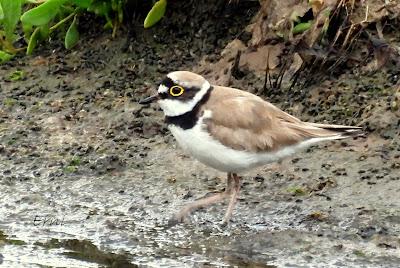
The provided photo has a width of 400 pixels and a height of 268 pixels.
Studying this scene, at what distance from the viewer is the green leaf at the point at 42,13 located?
10344 millimetres

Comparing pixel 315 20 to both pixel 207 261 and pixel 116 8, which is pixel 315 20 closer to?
pixel 116 8

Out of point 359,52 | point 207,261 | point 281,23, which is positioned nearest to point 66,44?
point 281,23

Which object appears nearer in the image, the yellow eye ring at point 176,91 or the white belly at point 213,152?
the white belly at point 213,152

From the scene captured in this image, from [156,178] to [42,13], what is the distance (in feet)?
7.93

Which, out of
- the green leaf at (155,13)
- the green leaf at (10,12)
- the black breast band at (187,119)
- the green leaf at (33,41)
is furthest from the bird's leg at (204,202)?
the green leaf at (33,41)

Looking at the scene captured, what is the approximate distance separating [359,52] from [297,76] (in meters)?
0.60

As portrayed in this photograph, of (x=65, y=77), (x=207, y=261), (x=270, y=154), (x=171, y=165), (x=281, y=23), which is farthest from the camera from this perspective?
(x=65, y=77)

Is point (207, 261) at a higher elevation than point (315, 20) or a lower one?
lower

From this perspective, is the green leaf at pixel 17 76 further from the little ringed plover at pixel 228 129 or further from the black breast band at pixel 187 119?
the black breast band at pixel 187 119

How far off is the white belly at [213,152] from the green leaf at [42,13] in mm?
2864

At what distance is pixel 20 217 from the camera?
855 centimetres

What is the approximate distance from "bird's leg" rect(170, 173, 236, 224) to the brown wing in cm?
47

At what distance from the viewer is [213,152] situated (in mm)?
7875

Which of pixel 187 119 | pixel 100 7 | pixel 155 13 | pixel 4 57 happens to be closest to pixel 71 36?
pixel 100 7
